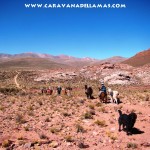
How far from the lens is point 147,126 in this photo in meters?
14.5

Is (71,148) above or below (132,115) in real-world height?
below

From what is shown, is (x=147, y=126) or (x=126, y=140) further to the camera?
(x=147, y=126)

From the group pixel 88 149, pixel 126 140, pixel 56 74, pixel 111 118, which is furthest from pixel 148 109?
pixel 56 74

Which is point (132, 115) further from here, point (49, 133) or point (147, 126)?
point (49, 133)

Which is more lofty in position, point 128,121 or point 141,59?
point 141,59

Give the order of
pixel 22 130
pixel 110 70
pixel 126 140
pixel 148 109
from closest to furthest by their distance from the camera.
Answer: pixel 126 140 → pixel 22 130 → pixel 148 109 → pixel 110 70

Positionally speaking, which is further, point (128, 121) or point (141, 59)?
point (141, 59)

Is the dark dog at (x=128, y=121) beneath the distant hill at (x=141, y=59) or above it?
beneath

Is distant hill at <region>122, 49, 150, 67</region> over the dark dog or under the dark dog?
over

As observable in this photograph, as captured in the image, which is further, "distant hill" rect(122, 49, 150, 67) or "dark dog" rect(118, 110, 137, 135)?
"distant hill" rect(122, 49, 150, 67)

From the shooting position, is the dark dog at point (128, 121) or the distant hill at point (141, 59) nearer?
the dark dog at point (128, 121)

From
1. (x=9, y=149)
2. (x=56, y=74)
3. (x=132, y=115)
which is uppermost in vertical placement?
(x=56, y=74)

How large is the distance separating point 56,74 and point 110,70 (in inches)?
600

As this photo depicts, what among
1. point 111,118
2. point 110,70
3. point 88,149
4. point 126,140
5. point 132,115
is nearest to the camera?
point 88,149
